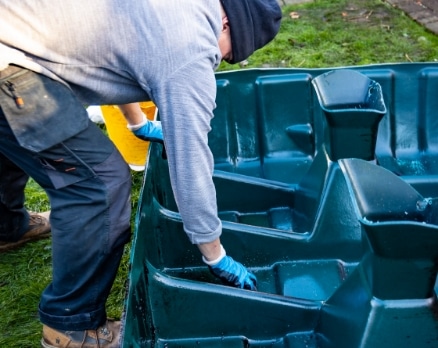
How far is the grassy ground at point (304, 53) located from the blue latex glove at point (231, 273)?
595 millimetres

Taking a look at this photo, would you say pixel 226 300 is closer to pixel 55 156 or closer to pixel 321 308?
pixel 321 308

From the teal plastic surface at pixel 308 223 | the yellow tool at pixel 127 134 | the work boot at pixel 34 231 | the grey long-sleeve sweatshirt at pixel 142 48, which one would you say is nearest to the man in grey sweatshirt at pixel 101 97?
the grey long-sleeve sweatshirt at pixel 142 48

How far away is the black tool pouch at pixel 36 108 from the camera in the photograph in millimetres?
1528

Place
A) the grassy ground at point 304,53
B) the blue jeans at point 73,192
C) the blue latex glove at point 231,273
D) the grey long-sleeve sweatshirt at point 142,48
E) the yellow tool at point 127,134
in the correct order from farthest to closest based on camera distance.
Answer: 1. the yellow tool at point 127,134
2. the grassy ground at point 304,53
3. the blue latex glove at point 231,273
4. the blue jeans at point 73,192
5. the grey long-sleeve sweatshirt at point 142,48

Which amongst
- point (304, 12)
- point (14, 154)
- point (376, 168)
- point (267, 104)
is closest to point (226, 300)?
point (376, 168)

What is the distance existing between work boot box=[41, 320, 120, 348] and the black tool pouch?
0.69 m

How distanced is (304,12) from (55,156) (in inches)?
142

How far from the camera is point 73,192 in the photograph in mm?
1706

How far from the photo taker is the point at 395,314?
1.54 metres

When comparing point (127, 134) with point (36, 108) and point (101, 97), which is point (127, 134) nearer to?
point (101, 97)

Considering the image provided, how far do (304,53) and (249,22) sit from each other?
8.51 ft

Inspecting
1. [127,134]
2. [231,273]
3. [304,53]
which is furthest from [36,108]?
[304,53]

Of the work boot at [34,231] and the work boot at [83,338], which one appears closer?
the work boot at [83,338]

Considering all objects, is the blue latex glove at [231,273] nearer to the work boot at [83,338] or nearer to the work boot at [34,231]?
the work boot at [83,338]
